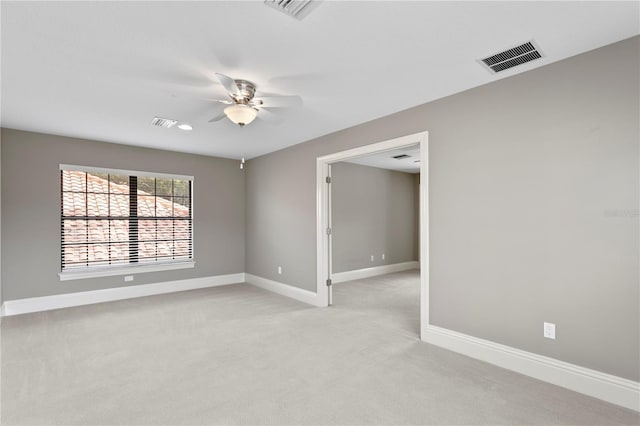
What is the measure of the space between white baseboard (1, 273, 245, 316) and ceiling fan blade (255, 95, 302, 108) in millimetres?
4083

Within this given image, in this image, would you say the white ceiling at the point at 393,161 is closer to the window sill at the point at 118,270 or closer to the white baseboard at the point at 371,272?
the white baseboard at the point at 371,272

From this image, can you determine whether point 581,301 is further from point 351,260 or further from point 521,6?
point 351,260

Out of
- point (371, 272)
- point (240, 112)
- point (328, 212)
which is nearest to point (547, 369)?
point (328, 212)

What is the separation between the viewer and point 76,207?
488 centimetres

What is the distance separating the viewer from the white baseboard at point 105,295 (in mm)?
4391

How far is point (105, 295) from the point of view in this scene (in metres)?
5.01

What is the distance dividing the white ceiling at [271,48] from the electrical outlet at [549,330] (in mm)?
2099

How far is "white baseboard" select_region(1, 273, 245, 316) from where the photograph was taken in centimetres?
439

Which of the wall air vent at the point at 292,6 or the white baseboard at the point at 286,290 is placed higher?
the wall air vent at the point at 292,6

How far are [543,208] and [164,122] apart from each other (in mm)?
4224

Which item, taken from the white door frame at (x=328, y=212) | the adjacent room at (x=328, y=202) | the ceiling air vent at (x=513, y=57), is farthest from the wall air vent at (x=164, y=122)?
the ceiling air vent at (x=513, y=57)

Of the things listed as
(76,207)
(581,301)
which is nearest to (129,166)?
(76,207)

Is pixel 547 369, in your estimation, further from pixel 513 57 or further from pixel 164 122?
pixel 164 122

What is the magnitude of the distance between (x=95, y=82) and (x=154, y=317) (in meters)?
2.91
